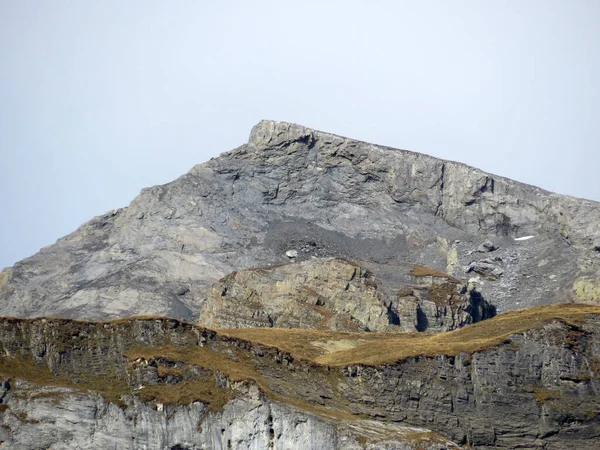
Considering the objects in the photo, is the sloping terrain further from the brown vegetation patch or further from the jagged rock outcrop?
the brown vegetation patch

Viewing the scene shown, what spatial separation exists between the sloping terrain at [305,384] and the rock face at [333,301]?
149ft

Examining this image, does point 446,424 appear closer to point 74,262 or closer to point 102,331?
point 102,331

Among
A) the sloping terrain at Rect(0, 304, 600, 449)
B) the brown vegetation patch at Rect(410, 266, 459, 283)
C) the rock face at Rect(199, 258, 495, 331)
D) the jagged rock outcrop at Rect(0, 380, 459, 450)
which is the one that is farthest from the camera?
the brown vegetation patch at Rect(410, 266, 459, 283)

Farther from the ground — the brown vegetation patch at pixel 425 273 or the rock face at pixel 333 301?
the brown vegetation patch at pixel 425 273

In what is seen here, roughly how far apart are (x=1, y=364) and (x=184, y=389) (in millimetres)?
11019

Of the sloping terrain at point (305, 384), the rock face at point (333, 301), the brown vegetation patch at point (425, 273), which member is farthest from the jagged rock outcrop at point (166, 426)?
the brown vegetation patch at point (425, 273)

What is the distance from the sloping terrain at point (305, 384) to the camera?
85062 mm

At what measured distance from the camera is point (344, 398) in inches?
3706

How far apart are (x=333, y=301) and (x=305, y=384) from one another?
201ft

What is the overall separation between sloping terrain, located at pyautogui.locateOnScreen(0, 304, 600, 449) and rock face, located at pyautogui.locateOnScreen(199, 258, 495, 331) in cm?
4540

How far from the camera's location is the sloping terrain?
85062 mm

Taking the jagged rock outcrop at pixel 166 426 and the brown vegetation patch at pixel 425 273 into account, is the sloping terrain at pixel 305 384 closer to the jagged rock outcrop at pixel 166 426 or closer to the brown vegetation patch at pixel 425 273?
the jagged rock outcrop at pixel 166 426

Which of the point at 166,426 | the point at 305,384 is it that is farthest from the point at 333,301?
the point at 166,426

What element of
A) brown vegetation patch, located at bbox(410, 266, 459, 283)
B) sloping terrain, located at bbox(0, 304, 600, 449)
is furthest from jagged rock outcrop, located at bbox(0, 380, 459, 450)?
brown vegetation patch, located at bbox(410, 266, 459, 283)
